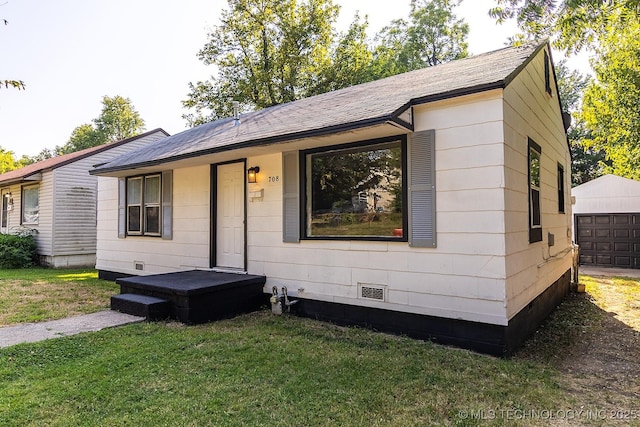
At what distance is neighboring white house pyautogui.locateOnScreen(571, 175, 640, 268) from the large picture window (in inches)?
386

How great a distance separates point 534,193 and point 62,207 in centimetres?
1265

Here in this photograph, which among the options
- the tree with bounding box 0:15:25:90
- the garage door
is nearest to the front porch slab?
the tree with bounding box 0:15:25:90

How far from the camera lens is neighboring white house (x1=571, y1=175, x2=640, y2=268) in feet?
35.1

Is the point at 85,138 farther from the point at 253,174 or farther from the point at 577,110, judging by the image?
the point at 577,110

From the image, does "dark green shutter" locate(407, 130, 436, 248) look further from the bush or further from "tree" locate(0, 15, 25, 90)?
the bush

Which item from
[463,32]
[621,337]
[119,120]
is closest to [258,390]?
[621,337]

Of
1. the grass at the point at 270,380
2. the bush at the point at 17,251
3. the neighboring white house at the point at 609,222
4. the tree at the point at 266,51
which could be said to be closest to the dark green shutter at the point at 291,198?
the grass at the point at 270,380

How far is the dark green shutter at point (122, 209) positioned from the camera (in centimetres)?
822

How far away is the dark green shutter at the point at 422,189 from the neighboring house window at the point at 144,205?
17.2 feet

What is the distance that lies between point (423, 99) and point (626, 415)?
326 cm

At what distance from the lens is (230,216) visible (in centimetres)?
641

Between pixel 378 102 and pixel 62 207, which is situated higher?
pixel 378 102

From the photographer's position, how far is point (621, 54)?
11547mm

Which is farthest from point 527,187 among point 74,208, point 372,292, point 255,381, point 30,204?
point 30,204
